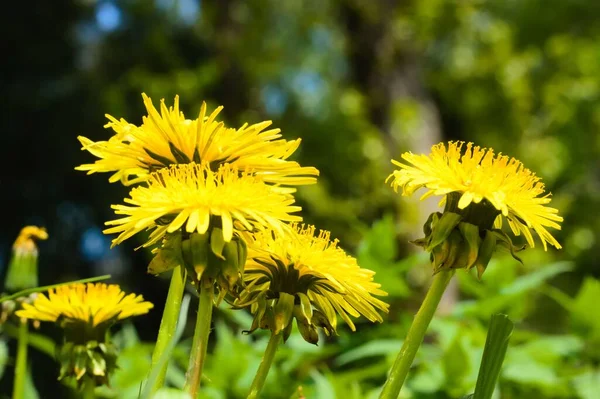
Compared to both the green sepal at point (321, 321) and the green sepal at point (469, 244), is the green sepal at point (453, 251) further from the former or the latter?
the green sepal at point (321, 321)

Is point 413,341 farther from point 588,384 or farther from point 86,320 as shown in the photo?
point 588,384

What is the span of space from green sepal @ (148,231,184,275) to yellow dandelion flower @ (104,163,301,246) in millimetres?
10

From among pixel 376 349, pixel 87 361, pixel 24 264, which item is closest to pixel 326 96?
pixel 376 349

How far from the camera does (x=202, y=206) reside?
517 millimetres

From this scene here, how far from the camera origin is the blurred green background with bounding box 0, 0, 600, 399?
525 centimetres

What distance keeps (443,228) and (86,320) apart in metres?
0.34

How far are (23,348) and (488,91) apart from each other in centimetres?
633

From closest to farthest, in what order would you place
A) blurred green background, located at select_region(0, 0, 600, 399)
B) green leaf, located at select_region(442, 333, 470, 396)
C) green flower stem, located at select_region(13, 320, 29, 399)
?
green flower stem, located at select_region(13, 320, 29, 399) < green leaf, located at select_region(442, 333, 470, 396) < blurred green background, located at select_region(0, 0, 600, 399)

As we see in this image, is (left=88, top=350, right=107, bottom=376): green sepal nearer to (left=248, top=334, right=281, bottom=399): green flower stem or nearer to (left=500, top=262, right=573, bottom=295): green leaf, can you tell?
(left=248, top=334, right=281, bottom=399): green flower stem

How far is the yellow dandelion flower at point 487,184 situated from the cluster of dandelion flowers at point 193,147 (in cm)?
9

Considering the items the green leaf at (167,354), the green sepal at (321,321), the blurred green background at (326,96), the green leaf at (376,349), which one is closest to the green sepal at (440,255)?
the green sepal at (321,321)

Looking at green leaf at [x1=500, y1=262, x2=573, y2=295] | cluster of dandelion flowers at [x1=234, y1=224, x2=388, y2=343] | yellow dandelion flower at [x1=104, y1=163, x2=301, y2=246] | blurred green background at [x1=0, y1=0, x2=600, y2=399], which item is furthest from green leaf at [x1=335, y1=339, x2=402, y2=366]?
blurred green background at [x1=0, y1=0, x2=600, y2=399]

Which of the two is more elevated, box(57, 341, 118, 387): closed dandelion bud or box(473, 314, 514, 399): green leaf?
box(473, 314, 514, 399): green leaf

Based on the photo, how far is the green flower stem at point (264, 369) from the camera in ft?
1.83
